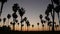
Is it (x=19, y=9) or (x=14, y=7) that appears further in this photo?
(x=19, y=9)

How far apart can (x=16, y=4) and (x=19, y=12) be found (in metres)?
7.02

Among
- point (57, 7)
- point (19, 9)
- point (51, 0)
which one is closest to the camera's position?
point (51, 0)

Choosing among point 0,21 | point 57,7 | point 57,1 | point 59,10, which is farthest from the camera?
point 0,21

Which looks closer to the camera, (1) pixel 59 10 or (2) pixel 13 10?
(1) pixel 59 10

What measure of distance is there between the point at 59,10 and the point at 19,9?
97.2ft

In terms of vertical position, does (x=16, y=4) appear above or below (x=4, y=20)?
above

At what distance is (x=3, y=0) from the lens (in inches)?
2030

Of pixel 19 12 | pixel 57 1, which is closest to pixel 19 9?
pixel 19 12

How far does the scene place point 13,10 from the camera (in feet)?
258

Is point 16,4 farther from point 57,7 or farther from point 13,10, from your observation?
A: point 57,7

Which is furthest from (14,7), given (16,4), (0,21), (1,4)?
(0,21)

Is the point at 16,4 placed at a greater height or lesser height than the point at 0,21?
greater

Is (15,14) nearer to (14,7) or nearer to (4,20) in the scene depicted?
(14,7)

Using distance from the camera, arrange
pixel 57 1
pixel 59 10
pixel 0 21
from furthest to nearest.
Result: pixel 0 21, pixel 59 10, pixel 57 1
